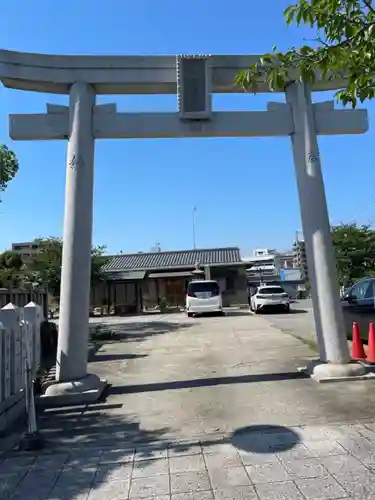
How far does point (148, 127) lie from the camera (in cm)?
790

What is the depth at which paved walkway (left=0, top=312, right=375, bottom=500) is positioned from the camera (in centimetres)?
387

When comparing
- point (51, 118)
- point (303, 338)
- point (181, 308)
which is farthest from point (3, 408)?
point (181, 308)

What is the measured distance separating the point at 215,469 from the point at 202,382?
12.2 feet

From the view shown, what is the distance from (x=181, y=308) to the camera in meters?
34.9

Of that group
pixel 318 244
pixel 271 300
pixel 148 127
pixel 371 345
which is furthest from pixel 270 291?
pixel 148 127

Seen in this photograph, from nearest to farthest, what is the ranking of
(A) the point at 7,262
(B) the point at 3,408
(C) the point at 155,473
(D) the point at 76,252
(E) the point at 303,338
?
(C) the point at 155,473, (B) the point at 3,408, (D) the point at 76,252, (E) the point at 303,338, (A) the point at 7,262

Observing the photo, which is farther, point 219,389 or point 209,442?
point 219,389

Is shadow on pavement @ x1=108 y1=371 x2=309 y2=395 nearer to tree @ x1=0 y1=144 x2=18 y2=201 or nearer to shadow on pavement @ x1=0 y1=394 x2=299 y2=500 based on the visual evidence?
shadow on pavement @ x1=0 y1=394 x2=299 y2=500

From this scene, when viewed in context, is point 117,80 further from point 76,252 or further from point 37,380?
point 37,380

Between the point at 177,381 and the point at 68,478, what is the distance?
4002 millimetres

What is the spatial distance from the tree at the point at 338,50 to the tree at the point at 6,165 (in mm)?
10838

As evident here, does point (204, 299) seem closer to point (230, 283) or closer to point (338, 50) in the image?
point (230, 283)

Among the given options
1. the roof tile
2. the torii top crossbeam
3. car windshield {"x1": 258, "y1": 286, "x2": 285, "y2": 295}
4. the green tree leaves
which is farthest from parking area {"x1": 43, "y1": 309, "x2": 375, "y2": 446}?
the roof tile

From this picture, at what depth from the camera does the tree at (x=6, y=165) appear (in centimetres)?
1295
